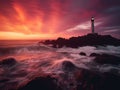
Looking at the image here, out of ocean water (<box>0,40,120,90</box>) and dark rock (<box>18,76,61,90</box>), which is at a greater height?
dark rock (<box>18,76,61,90</box>)

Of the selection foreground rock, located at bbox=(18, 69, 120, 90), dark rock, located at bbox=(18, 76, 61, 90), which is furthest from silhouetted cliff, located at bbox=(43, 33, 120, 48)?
dark rock, located at bbox=(18, 76, 61, 90)

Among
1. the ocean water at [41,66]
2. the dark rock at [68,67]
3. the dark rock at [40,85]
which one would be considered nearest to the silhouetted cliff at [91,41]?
the ocean water at [41,66]

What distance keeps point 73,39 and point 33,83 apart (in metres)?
27.1

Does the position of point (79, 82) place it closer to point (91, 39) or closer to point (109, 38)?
point (91, 39)

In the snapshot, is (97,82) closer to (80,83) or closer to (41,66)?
(80,83)

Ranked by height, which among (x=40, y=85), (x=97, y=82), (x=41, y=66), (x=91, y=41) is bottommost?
(x=41, y=66)

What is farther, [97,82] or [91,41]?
[91,41]

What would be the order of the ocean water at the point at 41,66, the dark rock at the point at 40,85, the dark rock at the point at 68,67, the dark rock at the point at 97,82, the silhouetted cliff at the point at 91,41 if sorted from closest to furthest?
the dark rock at the point at 40,85 → the dark rock at the point at 97,82 → the ocean water at the point at 41,66 → the dark rock at the point at 68,67 → the silhouetted cliff at the point at 91,41

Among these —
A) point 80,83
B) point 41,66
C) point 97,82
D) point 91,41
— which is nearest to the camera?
point 97,82

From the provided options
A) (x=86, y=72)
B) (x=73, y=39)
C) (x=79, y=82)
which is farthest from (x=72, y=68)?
(x=73, y=39)

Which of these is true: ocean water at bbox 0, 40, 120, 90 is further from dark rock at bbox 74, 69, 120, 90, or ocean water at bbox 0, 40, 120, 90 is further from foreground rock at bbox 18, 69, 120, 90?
dark rock at bbox 74, 69, 120, 90

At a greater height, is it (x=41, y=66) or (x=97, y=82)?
(x=97, y=82)

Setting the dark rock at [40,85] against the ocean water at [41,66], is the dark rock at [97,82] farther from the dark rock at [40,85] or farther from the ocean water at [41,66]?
the ocean water at [41,66]

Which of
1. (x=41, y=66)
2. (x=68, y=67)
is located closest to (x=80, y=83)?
(x=68, y=67)
